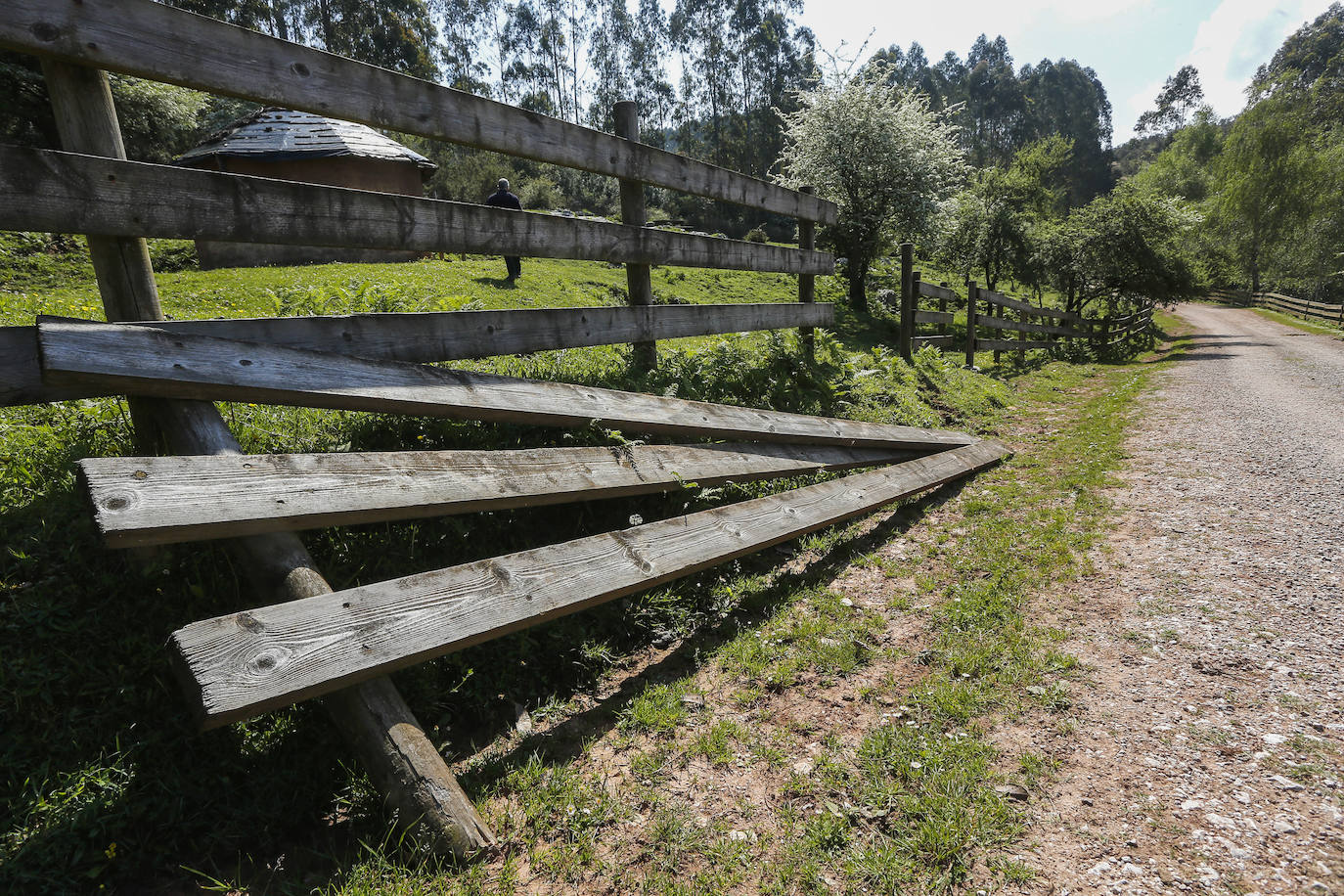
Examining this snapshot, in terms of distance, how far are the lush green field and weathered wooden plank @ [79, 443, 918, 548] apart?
1.43ft

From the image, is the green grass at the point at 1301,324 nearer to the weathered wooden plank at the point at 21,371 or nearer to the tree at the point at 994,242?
the tree at the point at 994,242

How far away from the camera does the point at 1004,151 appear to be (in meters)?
100

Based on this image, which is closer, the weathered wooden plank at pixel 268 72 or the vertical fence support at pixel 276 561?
the vertical fence support at pixel 276 561

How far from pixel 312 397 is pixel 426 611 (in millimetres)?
1102

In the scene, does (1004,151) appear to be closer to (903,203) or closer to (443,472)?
(903,203)

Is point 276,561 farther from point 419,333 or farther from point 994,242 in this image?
point 994,242

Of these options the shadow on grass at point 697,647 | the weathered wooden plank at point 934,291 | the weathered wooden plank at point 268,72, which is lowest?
the shadow on grass at point 697,647

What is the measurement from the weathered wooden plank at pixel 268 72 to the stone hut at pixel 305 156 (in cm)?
1666

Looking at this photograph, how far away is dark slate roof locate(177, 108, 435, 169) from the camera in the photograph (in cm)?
1944

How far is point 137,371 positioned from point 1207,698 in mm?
4709

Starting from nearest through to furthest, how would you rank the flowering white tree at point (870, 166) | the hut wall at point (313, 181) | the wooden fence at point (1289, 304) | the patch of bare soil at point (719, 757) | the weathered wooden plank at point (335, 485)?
the weathered wooden plank at point (335, 485), the patch of bare soil at point (719, 757), the hut wall at point (313, 181), the flowering white tree at point (870, 166), the wooden fence at point (1289, 304)

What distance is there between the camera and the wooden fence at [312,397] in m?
2.17

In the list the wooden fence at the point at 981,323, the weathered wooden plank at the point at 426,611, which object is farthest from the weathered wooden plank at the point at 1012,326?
the weathered wooden plank at the point at 426,611

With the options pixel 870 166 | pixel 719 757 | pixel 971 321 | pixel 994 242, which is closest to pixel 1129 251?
pixel 994 242
